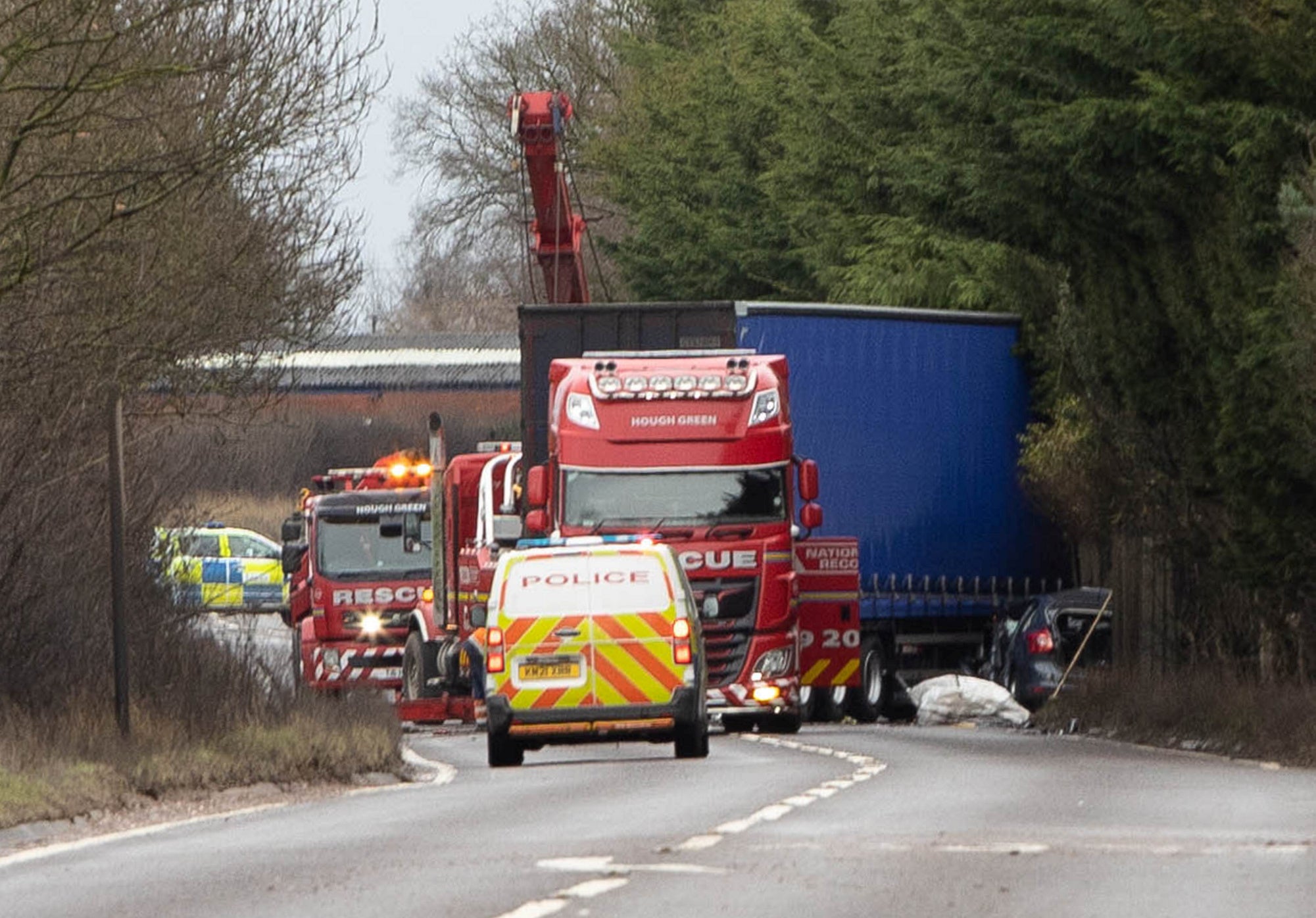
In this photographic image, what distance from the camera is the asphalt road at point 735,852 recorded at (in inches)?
464

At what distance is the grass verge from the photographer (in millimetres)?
17859

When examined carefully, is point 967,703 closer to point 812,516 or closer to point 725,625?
point 812,516

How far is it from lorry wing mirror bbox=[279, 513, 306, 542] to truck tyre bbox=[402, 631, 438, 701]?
316 centimetres

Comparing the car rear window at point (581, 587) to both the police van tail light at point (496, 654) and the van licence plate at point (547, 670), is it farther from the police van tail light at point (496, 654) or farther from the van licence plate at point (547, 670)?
the van licence plate at point (547, 670)

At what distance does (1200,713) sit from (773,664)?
410 centimetres

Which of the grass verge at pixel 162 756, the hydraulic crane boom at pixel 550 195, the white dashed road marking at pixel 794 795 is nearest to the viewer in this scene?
the white dashed road marking at pixel 794 795

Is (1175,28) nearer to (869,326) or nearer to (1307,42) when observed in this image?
(1307,42)

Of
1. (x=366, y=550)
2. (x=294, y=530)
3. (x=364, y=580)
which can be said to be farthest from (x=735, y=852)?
(x=294, y=530)

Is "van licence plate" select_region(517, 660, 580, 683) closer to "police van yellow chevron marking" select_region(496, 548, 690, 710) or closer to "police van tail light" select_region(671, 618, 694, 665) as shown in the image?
"police van yellow chevron marking" select_region(496, 548, 690, 710)

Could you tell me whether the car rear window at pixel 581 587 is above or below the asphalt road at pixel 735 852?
above

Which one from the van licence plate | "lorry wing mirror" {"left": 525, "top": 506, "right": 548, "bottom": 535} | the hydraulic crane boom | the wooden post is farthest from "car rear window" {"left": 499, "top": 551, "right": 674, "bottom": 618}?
the hydraulic crane boom

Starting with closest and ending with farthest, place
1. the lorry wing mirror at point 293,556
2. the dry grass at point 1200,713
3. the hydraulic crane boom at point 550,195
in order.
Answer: the dry grass at point 1200,713
the lorry wing mirror at point 293,556
the hydraulic crane boom at point 550,195

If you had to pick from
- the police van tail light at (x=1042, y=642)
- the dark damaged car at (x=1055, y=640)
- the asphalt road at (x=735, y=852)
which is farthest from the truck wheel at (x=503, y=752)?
the police van tail light at (x=1042, y=642)

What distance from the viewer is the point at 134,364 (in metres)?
23.1
